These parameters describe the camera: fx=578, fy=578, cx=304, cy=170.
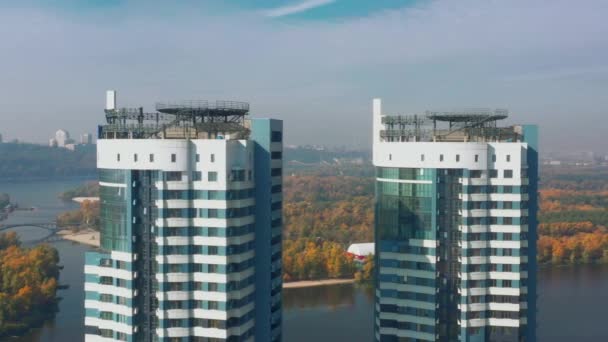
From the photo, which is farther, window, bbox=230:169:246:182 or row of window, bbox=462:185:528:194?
row of window, bbox=462:185:528:194

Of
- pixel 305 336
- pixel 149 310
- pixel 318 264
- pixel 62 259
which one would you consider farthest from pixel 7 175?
pixel 149 310

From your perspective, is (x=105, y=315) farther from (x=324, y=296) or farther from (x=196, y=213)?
(x=324, y=296)

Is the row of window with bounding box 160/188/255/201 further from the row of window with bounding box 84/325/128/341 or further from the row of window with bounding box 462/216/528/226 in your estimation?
the row of window with bounding box 462/216/528/226

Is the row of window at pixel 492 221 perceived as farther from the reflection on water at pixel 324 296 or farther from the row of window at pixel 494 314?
the reflection on water at pixel 324 296

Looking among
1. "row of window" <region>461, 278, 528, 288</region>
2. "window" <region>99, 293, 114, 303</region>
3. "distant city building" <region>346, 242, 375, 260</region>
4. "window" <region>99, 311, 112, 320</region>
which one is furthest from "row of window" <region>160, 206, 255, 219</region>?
"distant city building" <region>346, 242, 375, 260</region>

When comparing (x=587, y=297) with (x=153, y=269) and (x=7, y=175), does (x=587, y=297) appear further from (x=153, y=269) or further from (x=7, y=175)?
(x=7, y=175)

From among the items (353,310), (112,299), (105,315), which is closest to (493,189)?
(112,299)
